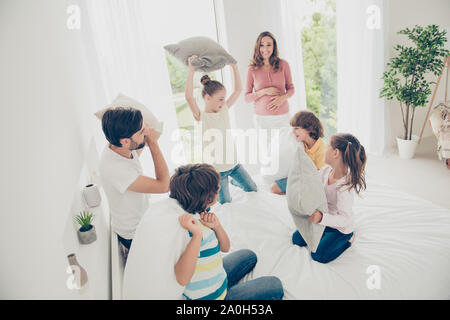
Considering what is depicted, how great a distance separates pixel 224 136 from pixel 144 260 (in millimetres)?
1263

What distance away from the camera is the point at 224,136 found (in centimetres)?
208

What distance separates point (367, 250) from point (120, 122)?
145 centimetres

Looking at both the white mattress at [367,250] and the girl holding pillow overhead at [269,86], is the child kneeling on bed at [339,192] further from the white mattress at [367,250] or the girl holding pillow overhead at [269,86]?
the girl holding pillow overhead at [269,86]

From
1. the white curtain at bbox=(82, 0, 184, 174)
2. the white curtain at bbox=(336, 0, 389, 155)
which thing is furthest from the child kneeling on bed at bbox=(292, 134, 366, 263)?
the white curtain at bbox=(336, 0, 389, 155)

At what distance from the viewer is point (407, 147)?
298cm

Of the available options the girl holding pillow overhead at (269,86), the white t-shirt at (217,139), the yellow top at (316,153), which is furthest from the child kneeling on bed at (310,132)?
the girl holding pillow overhead at (269,86)

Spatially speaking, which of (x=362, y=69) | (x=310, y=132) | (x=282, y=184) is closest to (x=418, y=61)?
(x=362, y=69)

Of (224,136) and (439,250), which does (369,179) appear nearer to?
(439,250)

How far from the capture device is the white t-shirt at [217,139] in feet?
6.64

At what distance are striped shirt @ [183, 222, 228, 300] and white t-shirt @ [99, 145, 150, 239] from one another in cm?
40

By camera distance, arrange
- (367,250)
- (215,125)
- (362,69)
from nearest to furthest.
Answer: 1. (367,250)
2. (215,125)
3. (362,69)

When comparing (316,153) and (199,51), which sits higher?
(199,51)

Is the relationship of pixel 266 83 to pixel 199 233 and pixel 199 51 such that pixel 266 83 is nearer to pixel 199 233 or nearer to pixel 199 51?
pixel 199 51

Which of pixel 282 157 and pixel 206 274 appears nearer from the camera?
pixel 206 274
